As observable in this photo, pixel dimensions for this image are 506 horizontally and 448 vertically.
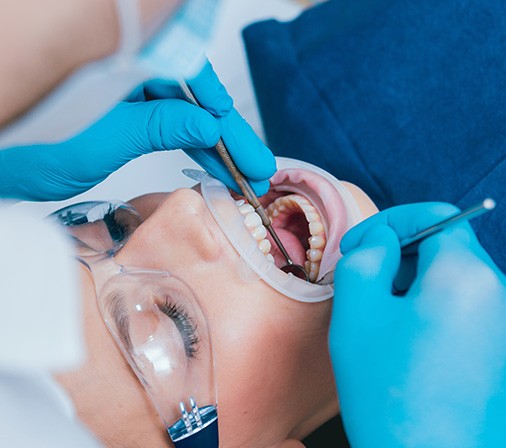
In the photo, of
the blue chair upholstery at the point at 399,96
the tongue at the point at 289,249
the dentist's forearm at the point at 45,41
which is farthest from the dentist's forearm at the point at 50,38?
the blue chair upholstery at the point at 399,96

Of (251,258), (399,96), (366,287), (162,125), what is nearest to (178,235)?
(251,258)

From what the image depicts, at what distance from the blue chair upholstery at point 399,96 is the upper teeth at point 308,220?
0.83 feet

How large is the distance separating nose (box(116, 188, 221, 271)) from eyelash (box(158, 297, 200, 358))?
0.08 metres

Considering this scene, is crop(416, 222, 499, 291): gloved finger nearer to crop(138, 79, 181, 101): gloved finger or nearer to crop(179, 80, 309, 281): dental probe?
crop(179, 80, 309, 281): dental probe

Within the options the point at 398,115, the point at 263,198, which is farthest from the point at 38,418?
the point at 398,115

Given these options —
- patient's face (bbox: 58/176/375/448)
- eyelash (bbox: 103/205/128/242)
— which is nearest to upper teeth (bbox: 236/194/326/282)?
patient's face (bbox: 58/176/375/448)

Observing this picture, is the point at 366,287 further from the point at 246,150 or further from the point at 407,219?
the point at 246,150

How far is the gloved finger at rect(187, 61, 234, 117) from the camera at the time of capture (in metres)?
1.17

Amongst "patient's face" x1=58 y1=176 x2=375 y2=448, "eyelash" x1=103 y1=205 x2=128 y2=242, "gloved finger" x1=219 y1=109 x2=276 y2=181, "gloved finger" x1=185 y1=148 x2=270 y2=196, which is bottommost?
"patient's face" x1=58 y1=176 x2=375 y2=448

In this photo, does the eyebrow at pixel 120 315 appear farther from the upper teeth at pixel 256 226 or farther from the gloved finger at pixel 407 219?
the gloved finger at pixel 407 219

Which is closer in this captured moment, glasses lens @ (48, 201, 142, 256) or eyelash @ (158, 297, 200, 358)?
eyelash @ (158, 297, 200, 358)

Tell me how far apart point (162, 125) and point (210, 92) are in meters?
0.11

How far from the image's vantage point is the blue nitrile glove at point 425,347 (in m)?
0.88

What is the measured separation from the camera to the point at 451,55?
1.43 m
